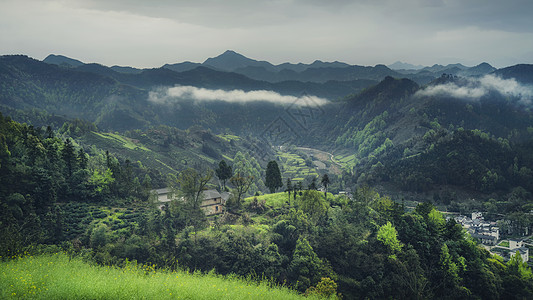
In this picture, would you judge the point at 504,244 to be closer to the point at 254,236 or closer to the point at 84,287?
the point at 254,236

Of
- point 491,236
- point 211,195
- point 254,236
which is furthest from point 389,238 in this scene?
point 491,236

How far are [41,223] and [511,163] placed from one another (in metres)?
189

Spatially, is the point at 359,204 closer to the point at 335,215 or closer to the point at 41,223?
the point at 335,215

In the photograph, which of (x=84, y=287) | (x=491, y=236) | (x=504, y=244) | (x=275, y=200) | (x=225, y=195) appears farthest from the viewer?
(x=491, y=236)

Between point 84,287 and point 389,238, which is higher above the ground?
point 84,287

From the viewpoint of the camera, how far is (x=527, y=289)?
5156 cm

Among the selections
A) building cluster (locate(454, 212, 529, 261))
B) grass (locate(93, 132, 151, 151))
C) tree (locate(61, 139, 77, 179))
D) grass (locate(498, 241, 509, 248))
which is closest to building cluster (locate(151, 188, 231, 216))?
tree (locate(61, 139, 77, 179))

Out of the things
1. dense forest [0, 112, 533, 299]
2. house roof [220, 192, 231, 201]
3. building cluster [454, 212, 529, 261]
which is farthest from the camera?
building cluster [454, 212, 529, 261]

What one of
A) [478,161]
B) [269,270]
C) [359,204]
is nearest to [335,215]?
[359,204]

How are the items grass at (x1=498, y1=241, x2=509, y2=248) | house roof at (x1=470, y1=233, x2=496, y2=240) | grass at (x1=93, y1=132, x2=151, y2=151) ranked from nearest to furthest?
grass at (x1=498, y1=241, x2=509, y2=248)
house roof at (x1=470, y1=233, x2=496, y2=240)
grass at (x1=93, y1=132, x2=151, y2=151)

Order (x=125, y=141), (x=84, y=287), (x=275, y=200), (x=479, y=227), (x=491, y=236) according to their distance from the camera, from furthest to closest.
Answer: (x=125, y=141) < (x=479, y=227) < (x=491, y=236) < (x=275, y=200) < (x=84, y=287)

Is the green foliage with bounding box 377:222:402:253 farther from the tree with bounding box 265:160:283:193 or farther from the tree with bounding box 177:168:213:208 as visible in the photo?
the tree with bounding box 177:168:213:208

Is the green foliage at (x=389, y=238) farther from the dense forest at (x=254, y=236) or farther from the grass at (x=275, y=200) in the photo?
the grass at (x=275, y=200)

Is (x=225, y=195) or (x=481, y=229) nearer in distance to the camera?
(x=225, y=195)
